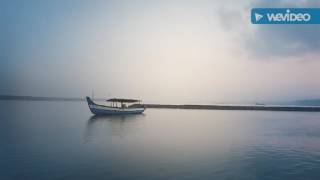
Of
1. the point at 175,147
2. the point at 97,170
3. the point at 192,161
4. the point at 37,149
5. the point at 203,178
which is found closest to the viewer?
the point at 203,178

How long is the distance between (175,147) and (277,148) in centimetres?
1048

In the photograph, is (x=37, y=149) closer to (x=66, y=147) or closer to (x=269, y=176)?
(x=66, y=147)

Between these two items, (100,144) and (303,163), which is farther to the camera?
(100,144)

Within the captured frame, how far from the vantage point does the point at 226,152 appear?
24047 mm

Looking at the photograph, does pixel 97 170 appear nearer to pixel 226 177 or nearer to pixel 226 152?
pixel 226 177

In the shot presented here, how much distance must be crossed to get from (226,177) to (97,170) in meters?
7.74

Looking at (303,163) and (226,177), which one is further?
(303,163)

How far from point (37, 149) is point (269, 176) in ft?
59.9

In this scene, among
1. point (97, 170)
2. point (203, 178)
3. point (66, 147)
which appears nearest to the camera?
point (203, 178)

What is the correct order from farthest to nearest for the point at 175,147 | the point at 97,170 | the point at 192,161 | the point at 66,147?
the point at 175,147, the point at 66,147, the point at 192,161, the point at 97,170

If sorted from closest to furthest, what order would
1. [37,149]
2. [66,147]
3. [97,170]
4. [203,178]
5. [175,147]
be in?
[203,178] < [97,170] < [37,149] < [66,147] < [175,147]

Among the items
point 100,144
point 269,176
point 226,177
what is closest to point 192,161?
point 226,177

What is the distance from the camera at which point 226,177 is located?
15664 millimetres

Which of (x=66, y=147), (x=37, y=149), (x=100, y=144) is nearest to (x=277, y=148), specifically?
(x=100, y=144)
